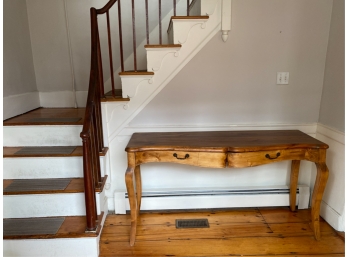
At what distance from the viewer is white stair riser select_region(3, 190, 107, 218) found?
1854 mm

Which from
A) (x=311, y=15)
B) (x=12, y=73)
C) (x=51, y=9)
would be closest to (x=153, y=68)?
(x=311, y=15)

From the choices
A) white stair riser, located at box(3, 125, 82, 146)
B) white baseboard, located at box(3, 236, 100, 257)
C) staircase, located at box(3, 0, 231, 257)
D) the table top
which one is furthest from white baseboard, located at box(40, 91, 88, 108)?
white baseboard, located at box(3, 236, 100, 257)

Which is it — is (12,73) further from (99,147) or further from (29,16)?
(99,147)

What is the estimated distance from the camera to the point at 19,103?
104 inches

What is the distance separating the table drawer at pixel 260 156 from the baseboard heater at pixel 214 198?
0.63m

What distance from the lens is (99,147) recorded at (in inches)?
83.2

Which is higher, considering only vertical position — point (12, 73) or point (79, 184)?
point (12, 73)

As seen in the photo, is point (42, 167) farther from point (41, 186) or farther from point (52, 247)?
point (52, 247)

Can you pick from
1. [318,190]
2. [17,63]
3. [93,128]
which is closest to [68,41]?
[17,63]

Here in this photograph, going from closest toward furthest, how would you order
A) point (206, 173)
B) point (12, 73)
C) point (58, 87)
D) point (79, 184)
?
point (79, 184)
point (206, 173)
point (12, 73)
point (58, 87)

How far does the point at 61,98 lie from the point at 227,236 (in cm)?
248

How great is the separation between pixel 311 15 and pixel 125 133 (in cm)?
183

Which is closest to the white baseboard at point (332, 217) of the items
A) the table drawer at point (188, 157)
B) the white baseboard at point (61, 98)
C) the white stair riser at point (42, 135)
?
the table drawer at point (188, 157)

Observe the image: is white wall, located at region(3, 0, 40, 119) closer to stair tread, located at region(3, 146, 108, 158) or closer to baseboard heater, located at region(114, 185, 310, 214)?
stair tread, located at region(3, 146, 108, 158)
